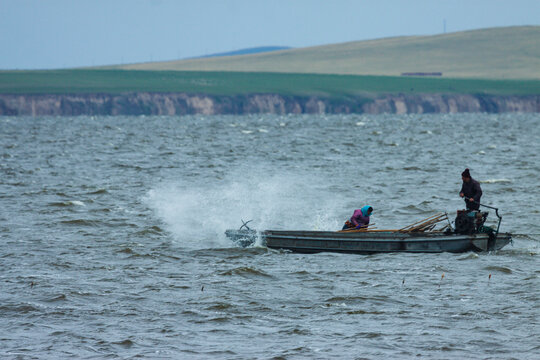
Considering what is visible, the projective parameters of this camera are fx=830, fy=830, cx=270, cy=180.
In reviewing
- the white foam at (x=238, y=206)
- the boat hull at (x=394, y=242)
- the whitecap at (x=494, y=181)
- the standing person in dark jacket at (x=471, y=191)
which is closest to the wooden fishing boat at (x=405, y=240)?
the boat hull at (x=394, y=242)

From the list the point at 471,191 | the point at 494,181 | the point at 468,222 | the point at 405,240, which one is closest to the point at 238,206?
the point at 405,240

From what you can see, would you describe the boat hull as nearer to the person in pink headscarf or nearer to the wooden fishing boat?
the wooden fishing boat

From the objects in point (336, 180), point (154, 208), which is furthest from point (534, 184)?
point (154, 208)


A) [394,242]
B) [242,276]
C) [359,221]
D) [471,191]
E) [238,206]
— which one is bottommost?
[238,206]

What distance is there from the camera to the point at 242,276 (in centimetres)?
2153

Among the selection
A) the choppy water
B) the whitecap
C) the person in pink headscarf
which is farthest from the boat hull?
the whitecap

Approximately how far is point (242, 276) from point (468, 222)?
7536 mm

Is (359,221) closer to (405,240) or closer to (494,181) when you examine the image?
(405,240)

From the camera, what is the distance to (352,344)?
15242 millimetres

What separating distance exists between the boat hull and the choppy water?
365 millimetres

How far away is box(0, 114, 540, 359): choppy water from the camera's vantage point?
15.4 m

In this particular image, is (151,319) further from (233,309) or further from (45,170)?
(45,170)

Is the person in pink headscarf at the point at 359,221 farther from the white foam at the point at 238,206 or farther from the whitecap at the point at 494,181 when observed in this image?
the whitecap at the point at 494,181

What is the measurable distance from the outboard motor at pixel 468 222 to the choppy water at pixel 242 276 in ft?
3.22
